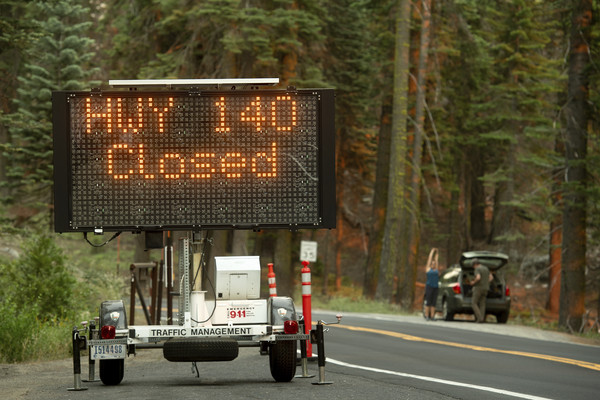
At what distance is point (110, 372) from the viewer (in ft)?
40.9

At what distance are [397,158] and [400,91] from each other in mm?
2572

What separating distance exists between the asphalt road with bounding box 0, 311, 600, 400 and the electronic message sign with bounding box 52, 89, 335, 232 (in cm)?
179

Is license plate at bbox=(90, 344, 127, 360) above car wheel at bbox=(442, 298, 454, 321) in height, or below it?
above

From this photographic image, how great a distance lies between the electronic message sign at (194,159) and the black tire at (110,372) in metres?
1.77

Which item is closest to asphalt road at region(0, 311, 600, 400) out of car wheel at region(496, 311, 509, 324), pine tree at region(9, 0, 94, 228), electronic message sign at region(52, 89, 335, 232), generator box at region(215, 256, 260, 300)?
generator box at region(215, 256, 260, 300)

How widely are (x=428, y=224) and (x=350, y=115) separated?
41.3ft

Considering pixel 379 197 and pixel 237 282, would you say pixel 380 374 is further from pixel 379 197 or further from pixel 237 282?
pixel 379 197

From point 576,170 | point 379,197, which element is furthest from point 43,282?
point 379,197

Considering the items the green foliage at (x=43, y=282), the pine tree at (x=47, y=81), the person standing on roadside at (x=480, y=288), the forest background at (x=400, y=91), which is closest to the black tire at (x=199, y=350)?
the green foliage at (x=43, y=282)

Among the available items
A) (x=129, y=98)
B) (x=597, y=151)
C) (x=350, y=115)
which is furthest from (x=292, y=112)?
(x=350, y=115)

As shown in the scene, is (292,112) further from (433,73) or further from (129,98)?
(433,73)

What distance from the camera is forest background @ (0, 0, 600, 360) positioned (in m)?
32.4

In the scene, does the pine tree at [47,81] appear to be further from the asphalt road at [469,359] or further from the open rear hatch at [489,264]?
the asphalt road at [469,359]

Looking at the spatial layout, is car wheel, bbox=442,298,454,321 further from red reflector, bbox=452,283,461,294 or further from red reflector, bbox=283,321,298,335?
red reflector, bbox=283,321,298,335
